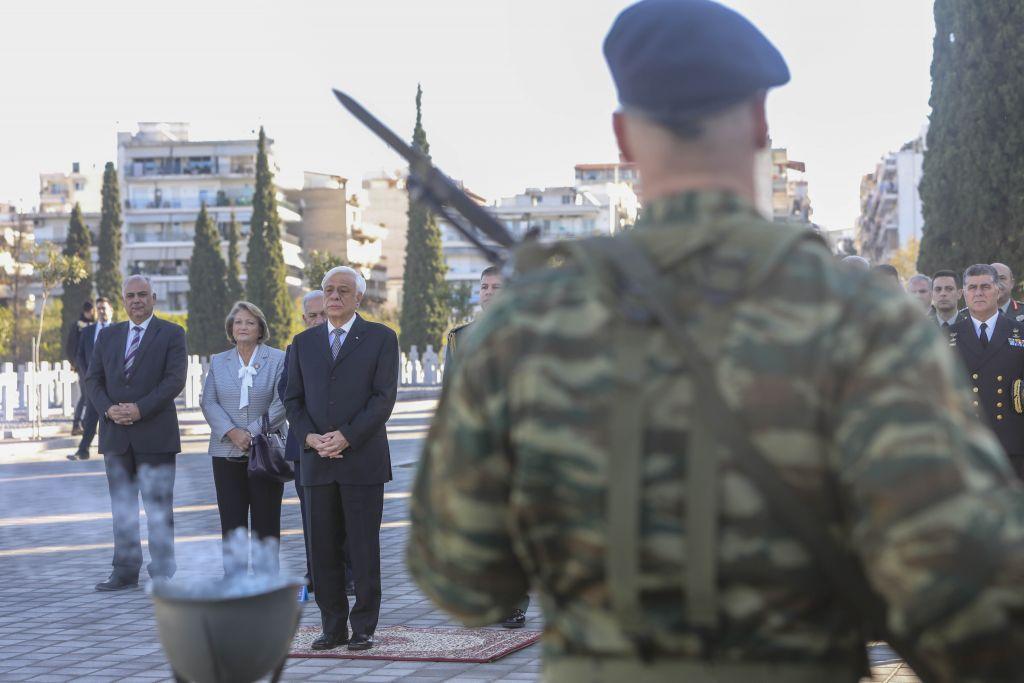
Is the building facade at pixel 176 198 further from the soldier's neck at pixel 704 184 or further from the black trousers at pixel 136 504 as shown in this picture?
the soldier's neck at pixel 704 184

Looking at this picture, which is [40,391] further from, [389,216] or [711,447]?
[389,216]

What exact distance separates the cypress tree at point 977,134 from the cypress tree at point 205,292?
59.2 meters

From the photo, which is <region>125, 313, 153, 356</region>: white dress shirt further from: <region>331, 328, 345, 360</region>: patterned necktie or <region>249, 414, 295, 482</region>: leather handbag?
<region>331, 328, 345, 360</region>: patterned necktie

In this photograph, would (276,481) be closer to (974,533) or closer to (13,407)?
(974,533)

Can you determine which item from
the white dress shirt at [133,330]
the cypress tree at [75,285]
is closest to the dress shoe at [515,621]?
the white dress shirt at [133,330]

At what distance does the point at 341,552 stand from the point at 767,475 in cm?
658

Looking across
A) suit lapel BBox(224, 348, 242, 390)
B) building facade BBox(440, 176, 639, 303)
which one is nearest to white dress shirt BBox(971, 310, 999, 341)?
suit lapel BBox(224, 348, 242, 390)

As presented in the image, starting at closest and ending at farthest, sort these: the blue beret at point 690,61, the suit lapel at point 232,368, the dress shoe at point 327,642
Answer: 1. the blue beret at point 690,61
2. the dress shoe at point 327,642
3. the suit lapel at point 232,368

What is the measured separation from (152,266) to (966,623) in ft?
416

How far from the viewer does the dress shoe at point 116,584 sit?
10812 mm

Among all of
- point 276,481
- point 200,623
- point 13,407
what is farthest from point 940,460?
point 13,407

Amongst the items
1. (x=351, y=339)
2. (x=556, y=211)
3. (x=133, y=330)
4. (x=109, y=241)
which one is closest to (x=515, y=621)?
(x=351, y=339)

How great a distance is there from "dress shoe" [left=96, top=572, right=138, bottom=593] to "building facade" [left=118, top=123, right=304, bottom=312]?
111425 mm

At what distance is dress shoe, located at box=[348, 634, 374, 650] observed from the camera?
317 inches
